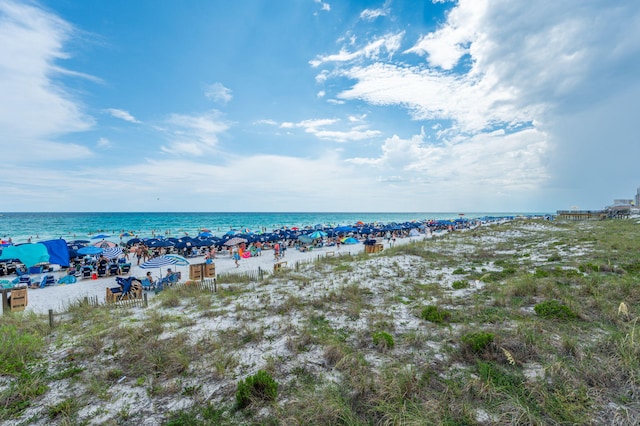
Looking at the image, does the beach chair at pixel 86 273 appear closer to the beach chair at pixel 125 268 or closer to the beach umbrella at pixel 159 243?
the beach chair at pixel 125 268

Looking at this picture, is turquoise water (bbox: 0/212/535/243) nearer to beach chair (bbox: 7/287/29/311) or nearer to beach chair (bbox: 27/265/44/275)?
beach chair (bbox: 27/265/44/275)

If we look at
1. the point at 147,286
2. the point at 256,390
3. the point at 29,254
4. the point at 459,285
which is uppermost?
the point at 29,254

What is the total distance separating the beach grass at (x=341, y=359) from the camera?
412cm

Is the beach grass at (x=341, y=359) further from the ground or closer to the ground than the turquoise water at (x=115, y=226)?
further from the ground

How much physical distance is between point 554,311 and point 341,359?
6.11 meters

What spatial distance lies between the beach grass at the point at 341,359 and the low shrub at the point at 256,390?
0.02 meters

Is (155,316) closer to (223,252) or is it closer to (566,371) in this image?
(566,371)

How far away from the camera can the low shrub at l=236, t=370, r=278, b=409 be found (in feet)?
14.5

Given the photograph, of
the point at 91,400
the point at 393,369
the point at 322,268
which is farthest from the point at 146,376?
the point at 322,268

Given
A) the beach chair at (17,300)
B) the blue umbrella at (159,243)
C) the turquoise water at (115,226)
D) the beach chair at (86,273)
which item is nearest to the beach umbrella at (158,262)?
the beach chair at (17,300)

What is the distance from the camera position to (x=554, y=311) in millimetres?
7176

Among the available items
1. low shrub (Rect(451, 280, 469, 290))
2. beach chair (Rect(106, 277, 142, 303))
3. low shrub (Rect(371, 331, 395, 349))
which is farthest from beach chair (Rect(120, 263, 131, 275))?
Result: low shrub (Rect(451, 280, 469, 290))

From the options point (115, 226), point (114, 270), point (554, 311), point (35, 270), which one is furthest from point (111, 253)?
point (115, 226)

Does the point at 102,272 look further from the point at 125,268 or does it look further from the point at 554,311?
the point at 554,311
